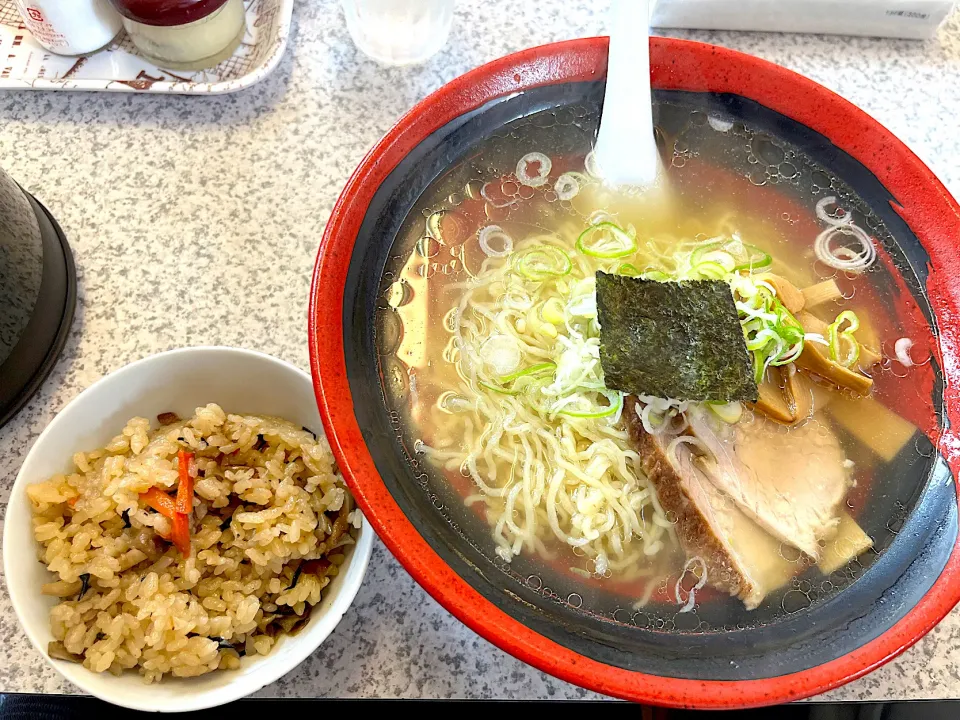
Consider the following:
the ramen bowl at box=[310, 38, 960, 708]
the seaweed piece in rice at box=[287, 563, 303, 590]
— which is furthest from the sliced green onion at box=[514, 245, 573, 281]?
the seaweed piece in rice at box=[287, 563, 303, 590]

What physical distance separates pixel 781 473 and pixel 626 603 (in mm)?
324

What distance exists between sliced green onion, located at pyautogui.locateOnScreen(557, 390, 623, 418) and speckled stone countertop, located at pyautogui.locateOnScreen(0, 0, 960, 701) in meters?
0.38

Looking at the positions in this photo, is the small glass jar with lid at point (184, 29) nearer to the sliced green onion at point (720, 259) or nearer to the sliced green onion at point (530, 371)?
the sliced green onion at point (530, 371)

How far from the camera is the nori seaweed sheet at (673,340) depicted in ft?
3.40

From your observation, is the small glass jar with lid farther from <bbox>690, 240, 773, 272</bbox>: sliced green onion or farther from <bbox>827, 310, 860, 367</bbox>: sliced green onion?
<bbox>827, 310, 860, 367</bbox>: sliced green onion

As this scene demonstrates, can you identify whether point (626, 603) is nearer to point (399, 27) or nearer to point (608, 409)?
point (608, 409)

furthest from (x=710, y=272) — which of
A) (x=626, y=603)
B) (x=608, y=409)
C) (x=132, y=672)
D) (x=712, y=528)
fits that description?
(x=132, y=672)

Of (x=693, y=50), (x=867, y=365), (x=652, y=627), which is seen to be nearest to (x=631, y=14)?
(x=693, y=50)

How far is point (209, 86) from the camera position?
1.43 meters

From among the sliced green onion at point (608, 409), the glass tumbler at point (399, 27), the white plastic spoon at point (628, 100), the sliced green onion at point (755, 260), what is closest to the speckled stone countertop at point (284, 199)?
the glass tumbler at point (399, 27)

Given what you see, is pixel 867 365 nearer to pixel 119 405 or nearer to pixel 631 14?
pixel 631 14

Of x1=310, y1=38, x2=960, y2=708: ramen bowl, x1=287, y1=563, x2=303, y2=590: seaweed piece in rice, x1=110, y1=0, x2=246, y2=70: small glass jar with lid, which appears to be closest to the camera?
x1=310, y1=38, x2=960, y2=708: ramen bowl

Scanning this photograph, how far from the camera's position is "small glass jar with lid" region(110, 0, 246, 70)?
1.32 m

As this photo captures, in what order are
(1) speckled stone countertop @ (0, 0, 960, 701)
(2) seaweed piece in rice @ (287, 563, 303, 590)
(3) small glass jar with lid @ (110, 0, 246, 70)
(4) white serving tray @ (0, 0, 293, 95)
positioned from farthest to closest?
1. (4) white serving tray @ (0, 0, 293, 95)
2. (3) small glass jar with lid @ (110, 0, 246, 70)
3. (1) speckled stone countertop @ (0, 0, 960, 701)
4. (2) seaweed piece in rice @ (287, 563, 303, 590)
